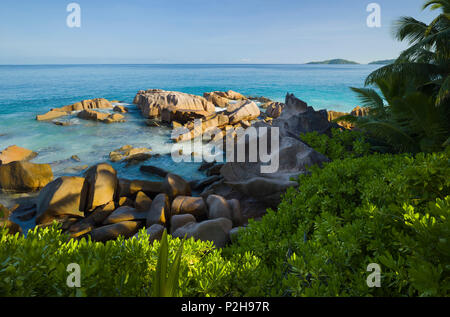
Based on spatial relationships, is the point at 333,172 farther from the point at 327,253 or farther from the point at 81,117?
the point at 81,117

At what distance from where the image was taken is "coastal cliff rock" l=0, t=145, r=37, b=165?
10.7 meters

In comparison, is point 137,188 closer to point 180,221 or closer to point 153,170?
point 153,170

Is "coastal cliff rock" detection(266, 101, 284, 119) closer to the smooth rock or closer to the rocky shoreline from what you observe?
the rocky shoreline

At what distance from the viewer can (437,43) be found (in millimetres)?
7230

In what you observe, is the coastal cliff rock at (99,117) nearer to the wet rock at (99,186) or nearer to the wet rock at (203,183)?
the wet rock at (99,186)

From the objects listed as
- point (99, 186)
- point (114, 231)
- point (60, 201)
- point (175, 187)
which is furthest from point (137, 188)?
point (114, 231)

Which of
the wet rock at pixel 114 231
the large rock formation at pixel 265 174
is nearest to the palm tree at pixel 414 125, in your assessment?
the large rock formation at pixel 265 174

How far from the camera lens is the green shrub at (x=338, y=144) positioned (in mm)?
6383

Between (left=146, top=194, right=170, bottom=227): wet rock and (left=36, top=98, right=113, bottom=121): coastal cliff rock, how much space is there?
1897 centimetres

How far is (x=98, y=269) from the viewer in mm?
1452

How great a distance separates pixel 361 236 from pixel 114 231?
5.54m

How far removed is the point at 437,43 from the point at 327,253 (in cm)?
839

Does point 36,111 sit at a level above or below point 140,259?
above
